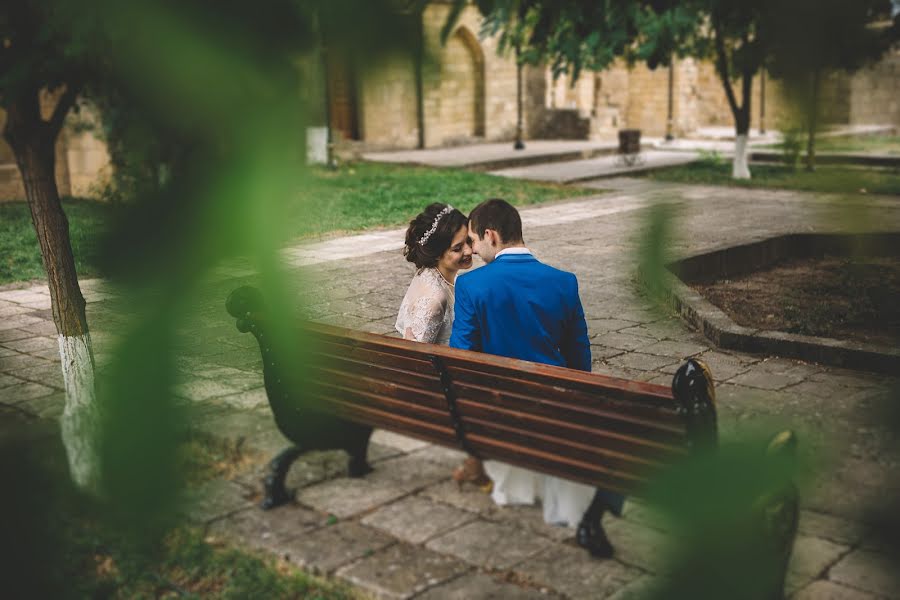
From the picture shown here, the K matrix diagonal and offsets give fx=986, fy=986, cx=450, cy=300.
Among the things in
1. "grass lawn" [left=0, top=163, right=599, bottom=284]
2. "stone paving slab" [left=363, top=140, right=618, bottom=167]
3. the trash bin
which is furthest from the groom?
the trash bin

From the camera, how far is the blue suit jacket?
3.49 m

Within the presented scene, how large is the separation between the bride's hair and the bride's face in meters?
0.02

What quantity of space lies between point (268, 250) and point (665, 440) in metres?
1.79

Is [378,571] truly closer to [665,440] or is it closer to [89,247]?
[665,440]

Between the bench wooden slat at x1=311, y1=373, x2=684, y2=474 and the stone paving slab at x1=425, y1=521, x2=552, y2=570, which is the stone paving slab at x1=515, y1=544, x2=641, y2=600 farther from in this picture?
the bench wooden slat at x1=311, y1=373, x2=684, y2=474

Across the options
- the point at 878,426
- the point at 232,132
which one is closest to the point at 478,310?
the point at 878,426

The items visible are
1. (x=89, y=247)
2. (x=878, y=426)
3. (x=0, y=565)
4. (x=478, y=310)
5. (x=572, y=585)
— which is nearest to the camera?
(x=89, y=247)

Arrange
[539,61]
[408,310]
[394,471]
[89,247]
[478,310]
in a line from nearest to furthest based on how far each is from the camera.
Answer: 1. [89,247]
2. [539,61]
3. [478,310]
4. [394,471]
5. [408,310]

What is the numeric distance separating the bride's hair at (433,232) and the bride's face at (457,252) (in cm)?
2

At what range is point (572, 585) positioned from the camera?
2.91 meters

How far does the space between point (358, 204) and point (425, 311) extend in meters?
8.76

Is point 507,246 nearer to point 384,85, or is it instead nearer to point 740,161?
point 384,85

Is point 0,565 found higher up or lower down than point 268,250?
lower down

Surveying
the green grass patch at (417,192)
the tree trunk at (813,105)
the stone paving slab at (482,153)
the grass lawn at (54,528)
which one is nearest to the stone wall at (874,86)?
the tree trunk at (813,105)
